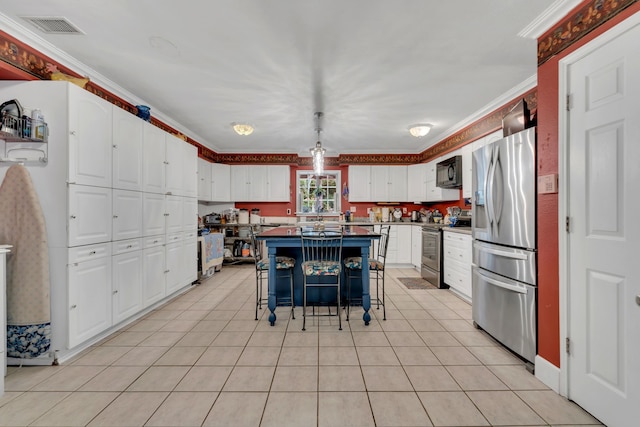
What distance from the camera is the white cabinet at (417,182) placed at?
588 centimetres

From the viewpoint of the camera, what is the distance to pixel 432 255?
15.2ft

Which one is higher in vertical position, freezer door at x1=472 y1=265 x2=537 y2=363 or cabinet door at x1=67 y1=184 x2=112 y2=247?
cabinet door at x1=67 y1=184 x2=112 y2=247

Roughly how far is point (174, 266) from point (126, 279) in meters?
0.94

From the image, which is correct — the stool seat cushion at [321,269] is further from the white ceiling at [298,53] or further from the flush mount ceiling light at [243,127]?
the flush mount ceiling light at [243,127]

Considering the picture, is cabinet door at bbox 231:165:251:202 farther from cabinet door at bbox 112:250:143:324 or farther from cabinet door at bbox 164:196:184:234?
cabinet door at bbox 112:250:143:324

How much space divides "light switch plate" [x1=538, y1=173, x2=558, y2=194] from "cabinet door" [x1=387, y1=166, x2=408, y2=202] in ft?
13.9

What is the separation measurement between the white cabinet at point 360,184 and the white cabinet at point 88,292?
15.4ft

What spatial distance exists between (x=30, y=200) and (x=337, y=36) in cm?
266

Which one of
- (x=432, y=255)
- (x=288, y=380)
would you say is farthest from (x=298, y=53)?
(x=432, y=255)

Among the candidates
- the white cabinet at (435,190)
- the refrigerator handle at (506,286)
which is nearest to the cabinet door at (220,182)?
the white cabinet at (435,190)

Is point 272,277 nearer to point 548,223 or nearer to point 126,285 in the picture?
point 126,285

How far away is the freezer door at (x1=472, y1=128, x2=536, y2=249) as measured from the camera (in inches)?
84.1

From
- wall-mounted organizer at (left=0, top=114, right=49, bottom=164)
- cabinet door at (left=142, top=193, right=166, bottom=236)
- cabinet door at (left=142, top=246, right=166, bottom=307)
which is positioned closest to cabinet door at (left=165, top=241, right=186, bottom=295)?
cabinet door at (left=142, top=246, right=166, bottom=307)

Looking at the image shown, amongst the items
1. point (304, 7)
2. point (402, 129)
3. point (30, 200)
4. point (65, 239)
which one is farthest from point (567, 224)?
point (30, 200)
